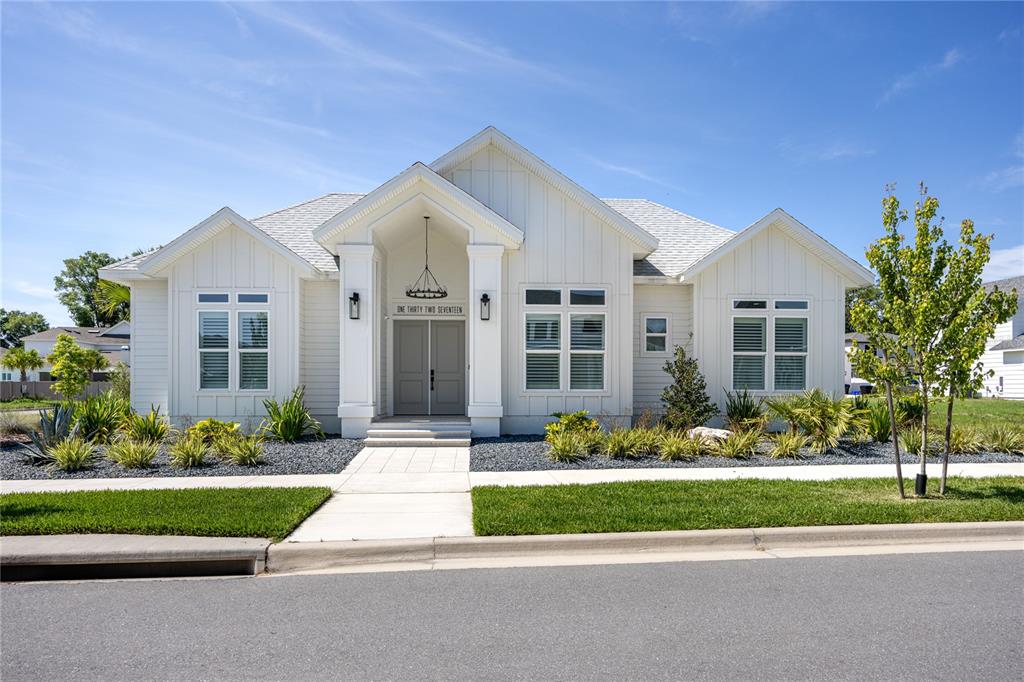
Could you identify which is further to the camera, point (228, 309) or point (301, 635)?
point (228, 309)

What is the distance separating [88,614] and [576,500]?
16.7ft

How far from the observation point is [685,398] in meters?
13.6

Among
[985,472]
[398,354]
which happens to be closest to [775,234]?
[985,472]

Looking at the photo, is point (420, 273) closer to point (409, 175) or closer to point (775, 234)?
point (409, 175)

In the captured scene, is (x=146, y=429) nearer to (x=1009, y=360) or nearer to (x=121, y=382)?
(x=121, y=382)

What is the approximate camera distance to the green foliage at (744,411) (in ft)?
Result: 44.8

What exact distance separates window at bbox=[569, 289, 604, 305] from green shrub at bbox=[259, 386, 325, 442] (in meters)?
6.06

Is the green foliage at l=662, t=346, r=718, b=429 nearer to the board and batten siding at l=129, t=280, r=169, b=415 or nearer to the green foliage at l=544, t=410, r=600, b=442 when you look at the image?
the green foliage at l=544, t=410, r=600, b=442

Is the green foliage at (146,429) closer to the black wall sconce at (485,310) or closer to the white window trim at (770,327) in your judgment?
the black wall sconce at (485,310)

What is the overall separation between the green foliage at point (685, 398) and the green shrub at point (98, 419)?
438 inches

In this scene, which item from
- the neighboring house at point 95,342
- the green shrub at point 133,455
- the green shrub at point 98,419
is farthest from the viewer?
the neighboring house at point 95,342

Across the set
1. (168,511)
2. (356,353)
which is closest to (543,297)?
(356,353)

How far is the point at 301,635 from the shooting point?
14.7 feet

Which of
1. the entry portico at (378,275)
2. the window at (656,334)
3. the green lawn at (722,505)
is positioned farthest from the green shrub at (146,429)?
the window at (656,334)
